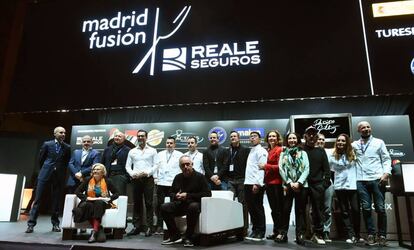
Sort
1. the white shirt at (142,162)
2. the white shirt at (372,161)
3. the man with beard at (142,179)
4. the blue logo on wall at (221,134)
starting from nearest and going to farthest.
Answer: the white shirt at (372,161) < the man with beard at (142,179) < the white shirt at (142,162) < the blue logo on wall at (221,134)

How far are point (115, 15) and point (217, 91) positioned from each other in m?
2.44

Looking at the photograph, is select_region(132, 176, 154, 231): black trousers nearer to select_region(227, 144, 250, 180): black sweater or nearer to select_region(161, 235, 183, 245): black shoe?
select_region(161, 235, 183, 245): black shoe

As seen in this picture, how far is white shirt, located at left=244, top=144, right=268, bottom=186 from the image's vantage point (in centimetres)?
429

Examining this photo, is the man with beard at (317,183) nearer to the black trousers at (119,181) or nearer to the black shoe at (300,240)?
the black shoe at (300,240)

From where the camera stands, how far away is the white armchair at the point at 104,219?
4.06 metres

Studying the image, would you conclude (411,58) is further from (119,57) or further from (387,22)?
(119,57)

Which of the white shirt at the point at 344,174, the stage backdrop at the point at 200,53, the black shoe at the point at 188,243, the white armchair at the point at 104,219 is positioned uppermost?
the stage backdrop at the point at 200,53

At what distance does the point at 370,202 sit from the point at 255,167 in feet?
4.43

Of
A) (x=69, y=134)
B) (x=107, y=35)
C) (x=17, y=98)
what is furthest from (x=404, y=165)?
(x=69, y=134)

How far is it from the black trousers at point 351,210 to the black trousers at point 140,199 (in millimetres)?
2339

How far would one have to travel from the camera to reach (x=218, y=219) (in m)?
3.87

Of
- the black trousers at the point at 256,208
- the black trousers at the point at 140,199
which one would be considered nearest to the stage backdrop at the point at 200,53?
the black trousers at the point at 140,199

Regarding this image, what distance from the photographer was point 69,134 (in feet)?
29.4

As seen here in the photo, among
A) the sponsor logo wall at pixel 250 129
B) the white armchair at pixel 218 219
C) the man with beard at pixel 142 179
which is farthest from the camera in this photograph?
the sponsor logo wall at pixel 250 129
